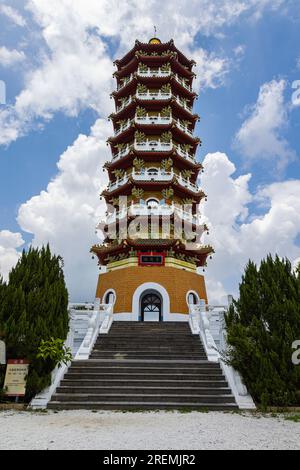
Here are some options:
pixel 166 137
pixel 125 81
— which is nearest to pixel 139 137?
pixel 166 137

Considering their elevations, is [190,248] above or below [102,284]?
above

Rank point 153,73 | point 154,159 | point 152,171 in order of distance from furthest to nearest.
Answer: point 153,73, point 154,159, point 152,171

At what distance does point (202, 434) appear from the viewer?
595 centimetres

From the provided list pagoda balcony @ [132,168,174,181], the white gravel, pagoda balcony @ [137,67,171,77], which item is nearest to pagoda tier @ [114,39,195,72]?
pagoda balcony @ [137,67,171,77]

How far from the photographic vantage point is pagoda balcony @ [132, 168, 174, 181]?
71.6ft

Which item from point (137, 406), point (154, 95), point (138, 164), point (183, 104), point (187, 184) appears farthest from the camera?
point (183, 104)

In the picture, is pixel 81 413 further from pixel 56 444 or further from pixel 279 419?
pixel 279 419

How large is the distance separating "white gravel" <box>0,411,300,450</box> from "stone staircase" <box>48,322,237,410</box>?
→ 29.4 inches

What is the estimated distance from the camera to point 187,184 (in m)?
23.1

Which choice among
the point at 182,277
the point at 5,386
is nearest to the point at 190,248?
the point at 182,277

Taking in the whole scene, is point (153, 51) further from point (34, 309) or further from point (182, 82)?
point (34, 309)

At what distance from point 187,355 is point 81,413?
515cm

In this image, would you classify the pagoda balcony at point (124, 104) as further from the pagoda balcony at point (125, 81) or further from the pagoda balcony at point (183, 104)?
the pagoda balcony at point (183, 104)

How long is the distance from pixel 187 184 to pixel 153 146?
3.68 meters
